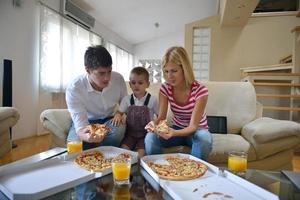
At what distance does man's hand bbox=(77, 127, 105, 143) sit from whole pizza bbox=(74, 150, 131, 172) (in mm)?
86

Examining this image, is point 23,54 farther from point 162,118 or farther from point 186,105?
point 186,105

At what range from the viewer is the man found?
1485 millimetres

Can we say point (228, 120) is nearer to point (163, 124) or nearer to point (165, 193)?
point (163, 124)

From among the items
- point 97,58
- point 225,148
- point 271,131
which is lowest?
point 225,148

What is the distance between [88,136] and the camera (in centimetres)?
136

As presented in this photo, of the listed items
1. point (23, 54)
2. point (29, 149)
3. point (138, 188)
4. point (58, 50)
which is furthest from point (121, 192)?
point (58, 50)

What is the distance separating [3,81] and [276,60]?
4848 millimetres

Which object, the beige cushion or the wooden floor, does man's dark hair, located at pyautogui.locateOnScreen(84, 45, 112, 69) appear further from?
the wooden floor

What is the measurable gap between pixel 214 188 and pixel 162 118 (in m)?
0.86

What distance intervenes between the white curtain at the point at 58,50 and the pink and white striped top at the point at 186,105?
9.24ft

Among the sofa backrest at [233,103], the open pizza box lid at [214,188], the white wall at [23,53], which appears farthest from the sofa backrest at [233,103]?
the white wall at [23,53]

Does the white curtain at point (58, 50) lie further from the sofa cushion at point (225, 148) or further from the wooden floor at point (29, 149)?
the sofa cushion at point (225, 148)

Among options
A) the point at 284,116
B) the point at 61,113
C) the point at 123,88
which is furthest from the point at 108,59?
the point at 284,116

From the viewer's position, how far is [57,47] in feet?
14.1
